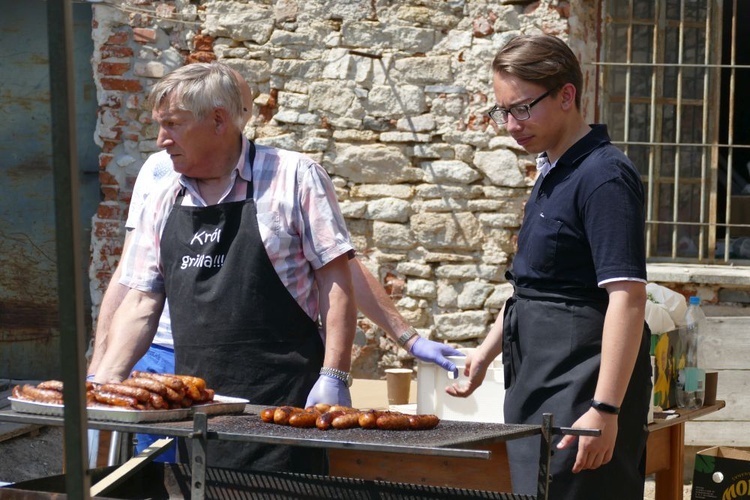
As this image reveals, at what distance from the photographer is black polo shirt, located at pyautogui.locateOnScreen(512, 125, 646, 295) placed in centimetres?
242

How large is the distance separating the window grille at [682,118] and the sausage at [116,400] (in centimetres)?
377

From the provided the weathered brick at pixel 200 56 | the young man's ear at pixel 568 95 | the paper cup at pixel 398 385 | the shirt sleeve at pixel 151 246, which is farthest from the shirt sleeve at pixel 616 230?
the weathered brick at pixel 200 56

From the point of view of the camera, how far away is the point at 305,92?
224 inches

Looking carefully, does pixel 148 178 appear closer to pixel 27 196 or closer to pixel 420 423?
pixel 420 423

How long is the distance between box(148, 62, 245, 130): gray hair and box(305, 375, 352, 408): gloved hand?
75 centimetres

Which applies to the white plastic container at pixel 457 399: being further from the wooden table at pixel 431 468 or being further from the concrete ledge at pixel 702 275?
the concrete ledge at pixel 702 275

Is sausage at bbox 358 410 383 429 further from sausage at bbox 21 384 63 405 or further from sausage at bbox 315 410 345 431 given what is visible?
sausage at bbox 21 384 63 405

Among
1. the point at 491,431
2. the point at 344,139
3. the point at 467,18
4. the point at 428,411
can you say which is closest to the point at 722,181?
the point at 467,18

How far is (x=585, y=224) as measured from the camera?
8.15ft

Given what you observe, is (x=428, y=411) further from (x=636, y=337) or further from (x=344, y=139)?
(x=344, y=139)

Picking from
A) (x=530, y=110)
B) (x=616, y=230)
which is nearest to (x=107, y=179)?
(x=530, y=110)

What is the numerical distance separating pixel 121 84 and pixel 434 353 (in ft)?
10.0

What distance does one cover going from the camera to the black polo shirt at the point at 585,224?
95.2 inches

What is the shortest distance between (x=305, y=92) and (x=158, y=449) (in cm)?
345
